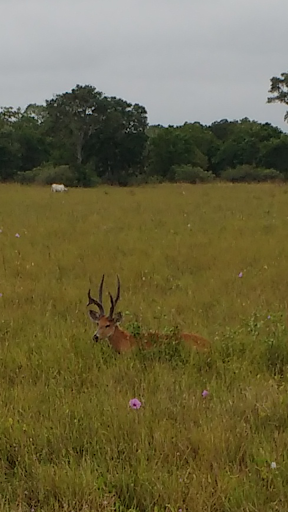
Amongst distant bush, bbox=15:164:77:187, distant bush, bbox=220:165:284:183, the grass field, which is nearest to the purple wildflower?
the grass field

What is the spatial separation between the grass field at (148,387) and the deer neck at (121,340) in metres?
0.11

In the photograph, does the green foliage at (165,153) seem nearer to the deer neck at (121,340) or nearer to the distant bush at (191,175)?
the distant bush at (191,175)

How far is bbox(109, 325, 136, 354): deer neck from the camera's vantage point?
4266mm

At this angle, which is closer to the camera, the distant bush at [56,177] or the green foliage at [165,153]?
the distant bush at [56,177]

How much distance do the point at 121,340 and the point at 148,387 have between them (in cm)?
81

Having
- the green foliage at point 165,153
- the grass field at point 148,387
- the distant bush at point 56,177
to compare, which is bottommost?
the grass field at point 148,387

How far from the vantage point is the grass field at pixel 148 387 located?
2.60 metres

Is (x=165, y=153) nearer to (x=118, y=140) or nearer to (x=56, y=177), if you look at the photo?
(x=118, y=140)

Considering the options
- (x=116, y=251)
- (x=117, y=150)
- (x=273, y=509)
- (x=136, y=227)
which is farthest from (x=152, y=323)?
(x=117, y=150)

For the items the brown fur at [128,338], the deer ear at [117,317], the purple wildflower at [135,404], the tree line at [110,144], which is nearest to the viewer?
the purple wildflower at [135,404]

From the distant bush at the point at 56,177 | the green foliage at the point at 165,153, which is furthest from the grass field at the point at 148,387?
the green foliage at the point at 165,153

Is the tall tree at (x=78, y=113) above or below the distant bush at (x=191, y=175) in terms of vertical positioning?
above

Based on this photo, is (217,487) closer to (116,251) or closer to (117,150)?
(116,251)

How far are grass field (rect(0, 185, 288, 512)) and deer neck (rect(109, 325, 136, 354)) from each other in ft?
0.35
